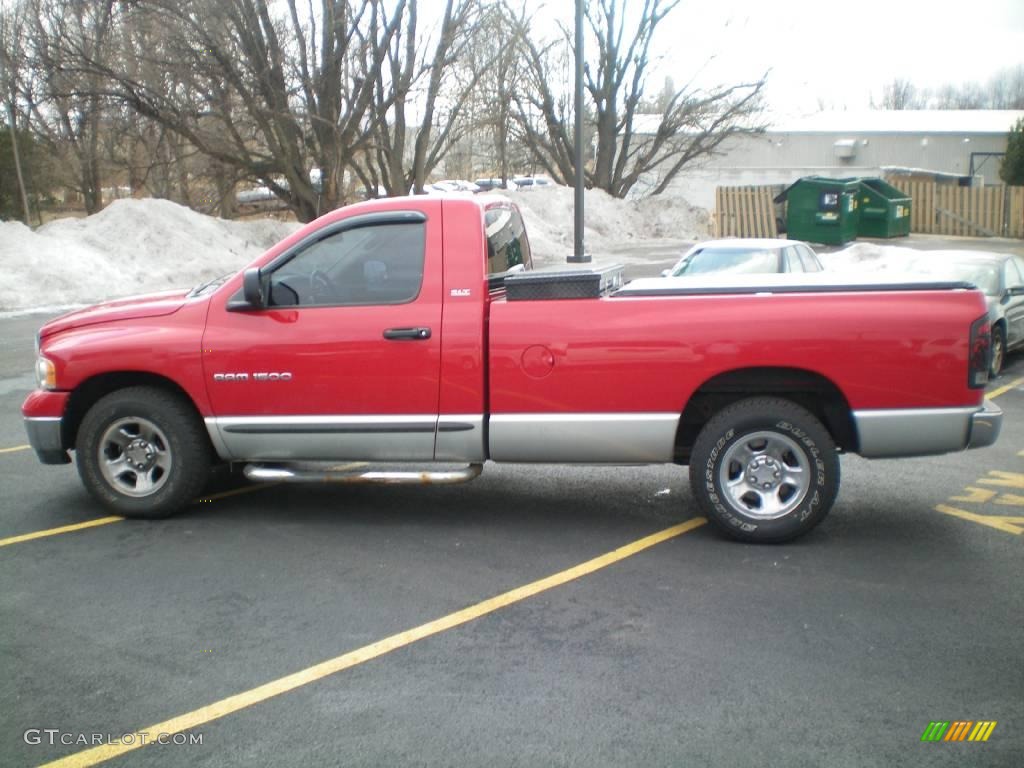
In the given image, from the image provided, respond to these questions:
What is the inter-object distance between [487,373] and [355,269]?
1.03 m

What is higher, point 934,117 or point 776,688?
point 934,117

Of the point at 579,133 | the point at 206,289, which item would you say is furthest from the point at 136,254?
the point at 206,289

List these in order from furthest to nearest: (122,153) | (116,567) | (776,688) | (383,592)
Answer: (122,153) → (116,567) → (383,592) → (776,688)

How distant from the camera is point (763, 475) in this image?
18.4 feet

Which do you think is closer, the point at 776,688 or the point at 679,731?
the point at 679,731

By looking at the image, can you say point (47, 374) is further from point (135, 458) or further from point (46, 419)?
point (135, 458)

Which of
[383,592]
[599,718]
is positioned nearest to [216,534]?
[383,592]

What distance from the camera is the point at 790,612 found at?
185 inches

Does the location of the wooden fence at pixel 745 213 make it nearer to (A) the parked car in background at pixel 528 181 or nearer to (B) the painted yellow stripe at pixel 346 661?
(A) the parked car in background at pixel 528 181

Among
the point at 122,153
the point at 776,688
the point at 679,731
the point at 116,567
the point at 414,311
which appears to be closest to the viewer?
the point at 679,731

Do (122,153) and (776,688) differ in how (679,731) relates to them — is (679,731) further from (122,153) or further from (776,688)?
(122,153)

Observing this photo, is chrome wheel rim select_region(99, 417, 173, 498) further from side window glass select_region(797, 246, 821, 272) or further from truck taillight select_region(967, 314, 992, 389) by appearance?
side window glass select_region(797, 246, 821, 272)

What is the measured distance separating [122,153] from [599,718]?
32.8 m

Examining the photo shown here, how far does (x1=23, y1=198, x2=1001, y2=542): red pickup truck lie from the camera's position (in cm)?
543
